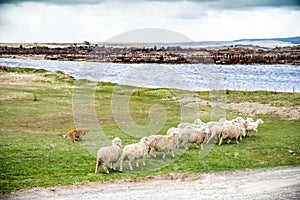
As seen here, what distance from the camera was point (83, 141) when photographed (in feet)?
71.9

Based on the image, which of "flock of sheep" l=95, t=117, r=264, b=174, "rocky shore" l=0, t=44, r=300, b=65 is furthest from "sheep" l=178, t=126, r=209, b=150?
"rocky shore" l=0, t=44, r=300, b=65

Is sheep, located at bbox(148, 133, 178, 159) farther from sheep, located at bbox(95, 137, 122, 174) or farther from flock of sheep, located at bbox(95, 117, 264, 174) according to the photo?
sheep, located at bbox(95, 137, 122, 174)

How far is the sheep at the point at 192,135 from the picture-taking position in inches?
791

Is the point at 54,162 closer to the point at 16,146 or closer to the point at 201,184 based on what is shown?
the point at 16,146

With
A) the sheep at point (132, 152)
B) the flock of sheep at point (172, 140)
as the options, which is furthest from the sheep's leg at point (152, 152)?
the sheep at point (132, 152)

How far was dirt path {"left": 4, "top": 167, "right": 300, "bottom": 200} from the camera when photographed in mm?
13359

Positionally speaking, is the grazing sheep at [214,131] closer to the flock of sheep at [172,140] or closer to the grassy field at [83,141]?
the flock of sheep at [172,140]

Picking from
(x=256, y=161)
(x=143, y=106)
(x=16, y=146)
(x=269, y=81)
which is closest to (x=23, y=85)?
(x=143, y=106)

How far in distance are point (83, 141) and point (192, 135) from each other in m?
5.90

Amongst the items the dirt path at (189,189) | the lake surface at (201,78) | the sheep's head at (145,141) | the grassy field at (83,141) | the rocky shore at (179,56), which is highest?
the rocky shore at (179,56)

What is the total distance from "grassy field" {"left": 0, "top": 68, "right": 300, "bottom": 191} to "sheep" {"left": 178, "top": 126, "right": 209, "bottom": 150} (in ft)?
1.46

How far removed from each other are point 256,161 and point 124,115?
49.4ft

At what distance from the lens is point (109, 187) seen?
14.1 meters

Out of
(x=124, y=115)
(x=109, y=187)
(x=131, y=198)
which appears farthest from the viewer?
(x=124, y=115)
